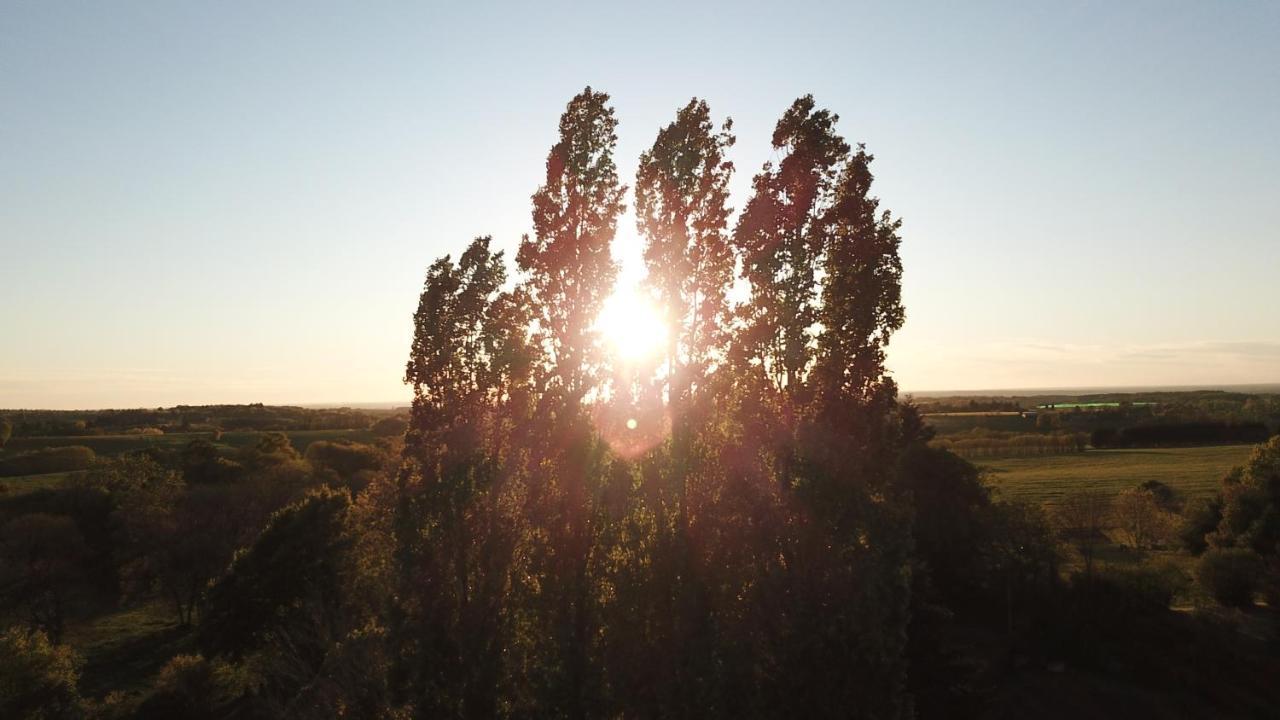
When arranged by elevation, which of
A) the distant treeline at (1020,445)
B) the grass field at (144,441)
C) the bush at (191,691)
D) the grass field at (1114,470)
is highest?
the grass field at (144,441)

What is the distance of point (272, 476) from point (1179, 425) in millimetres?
128929

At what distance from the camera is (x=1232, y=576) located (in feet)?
128

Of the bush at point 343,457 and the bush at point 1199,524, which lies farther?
the bush at point 343,457

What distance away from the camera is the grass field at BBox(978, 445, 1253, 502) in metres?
77.4

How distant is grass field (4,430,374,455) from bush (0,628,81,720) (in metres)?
74.3

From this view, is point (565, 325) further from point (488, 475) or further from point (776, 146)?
point (776, 146)

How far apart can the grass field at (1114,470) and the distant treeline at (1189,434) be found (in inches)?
196

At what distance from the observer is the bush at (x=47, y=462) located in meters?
83.8

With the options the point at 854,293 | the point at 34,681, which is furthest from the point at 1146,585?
the point at 34,681

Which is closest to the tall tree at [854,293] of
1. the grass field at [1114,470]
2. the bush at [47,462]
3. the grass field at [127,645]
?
the grass field at [127,645]

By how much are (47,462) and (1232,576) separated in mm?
111629

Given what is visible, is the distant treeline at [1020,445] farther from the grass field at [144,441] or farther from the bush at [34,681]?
the bush at [34,681]

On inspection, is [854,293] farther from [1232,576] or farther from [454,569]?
[1232,576]

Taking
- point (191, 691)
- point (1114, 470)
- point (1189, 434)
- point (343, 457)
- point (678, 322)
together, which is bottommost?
point (191, 691)
